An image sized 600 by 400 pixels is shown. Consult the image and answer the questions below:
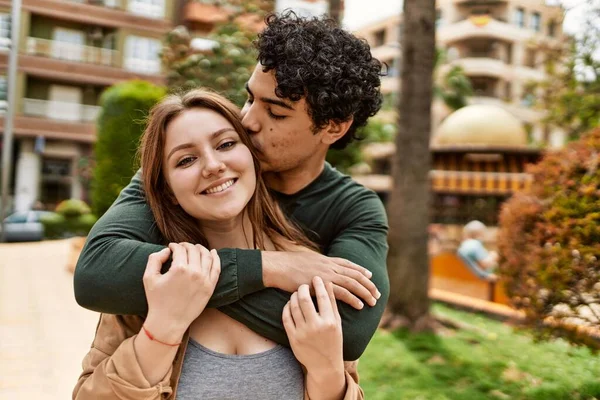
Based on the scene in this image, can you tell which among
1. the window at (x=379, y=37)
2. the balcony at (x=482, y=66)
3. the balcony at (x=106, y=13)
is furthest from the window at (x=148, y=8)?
the window at (x=379, y=37)

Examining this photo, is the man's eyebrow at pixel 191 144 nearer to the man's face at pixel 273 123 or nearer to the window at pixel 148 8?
the man's face at pixel 273 123

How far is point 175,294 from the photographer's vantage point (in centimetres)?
145

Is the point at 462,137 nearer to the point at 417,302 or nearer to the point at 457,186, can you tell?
the point at 457,186

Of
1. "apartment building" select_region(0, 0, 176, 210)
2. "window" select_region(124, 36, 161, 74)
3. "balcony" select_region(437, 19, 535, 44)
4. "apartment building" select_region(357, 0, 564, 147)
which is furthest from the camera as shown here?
"apartment building" select_region(357, 0, 564, 147)

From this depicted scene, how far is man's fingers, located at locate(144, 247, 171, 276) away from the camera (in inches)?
57.4

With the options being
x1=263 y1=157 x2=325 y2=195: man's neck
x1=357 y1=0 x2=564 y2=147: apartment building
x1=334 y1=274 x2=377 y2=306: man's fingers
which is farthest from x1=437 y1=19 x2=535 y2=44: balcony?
x1=334 y1=274 x2=377 y2=306: man's fingers

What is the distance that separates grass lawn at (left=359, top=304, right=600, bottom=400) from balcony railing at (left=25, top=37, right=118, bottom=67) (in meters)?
25.2

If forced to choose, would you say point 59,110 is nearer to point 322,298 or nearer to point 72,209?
point 72,209

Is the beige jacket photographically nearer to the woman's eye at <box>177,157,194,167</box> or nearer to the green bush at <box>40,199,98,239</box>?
the woman's eye at <box>177,157,194,167</box>

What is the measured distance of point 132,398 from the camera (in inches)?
57.3

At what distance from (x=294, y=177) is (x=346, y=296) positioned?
0.58 m

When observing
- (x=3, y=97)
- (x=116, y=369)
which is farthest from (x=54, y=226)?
(x=116, y=369)

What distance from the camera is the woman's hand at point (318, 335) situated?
1516mm

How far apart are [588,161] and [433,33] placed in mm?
2734
